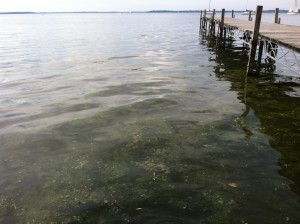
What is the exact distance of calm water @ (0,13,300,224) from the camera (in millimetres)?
5379

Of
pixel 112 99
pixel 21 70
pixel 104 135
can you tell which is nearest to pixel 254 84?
pixel 112 99

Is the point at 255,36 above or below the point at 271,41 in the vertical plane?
above

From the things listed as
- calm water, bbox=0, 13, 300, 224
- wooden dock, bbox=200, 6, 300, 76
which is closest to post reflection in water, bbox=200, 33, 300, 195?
calm water, bbox=0, 13, 300, 224

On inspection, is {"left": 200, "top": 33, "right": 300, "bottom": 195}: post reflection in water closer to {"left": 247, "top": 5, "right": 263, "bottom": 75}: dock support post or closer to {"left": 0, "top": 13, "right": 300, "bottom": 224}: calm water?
{"left": 0, "top": 13, "right": 300, "bottom": 224}: calm water

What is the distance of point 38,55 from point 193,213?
2366 centimetres

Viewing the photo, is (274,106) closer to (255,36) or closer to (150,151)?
(255,36)

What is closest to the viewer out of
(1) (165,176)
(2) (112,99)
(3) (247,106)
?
(1) (165,176)

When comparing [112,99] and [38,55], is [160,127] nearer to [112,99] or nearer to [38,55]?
[112,99]

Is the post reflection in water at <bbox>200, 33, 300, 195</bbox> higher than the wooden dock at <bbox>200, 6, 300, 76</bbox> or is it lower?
lower

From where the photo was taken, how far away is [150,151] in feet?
24.8

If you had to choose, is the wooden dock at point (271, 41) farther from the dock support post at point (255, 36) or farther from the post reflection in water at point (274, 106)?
the post reflection in water at point (274, 106)

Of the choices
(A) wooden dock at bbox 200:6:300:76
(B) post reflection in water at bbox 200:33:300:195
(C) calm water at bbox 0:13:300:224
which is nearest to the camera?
(C) calm water at bbox 0:13:300:224

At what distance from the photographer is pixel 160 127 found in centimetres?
915

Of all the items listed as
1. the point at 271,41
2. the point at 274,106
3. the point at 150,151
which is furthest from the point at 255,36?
the point at 150,151
